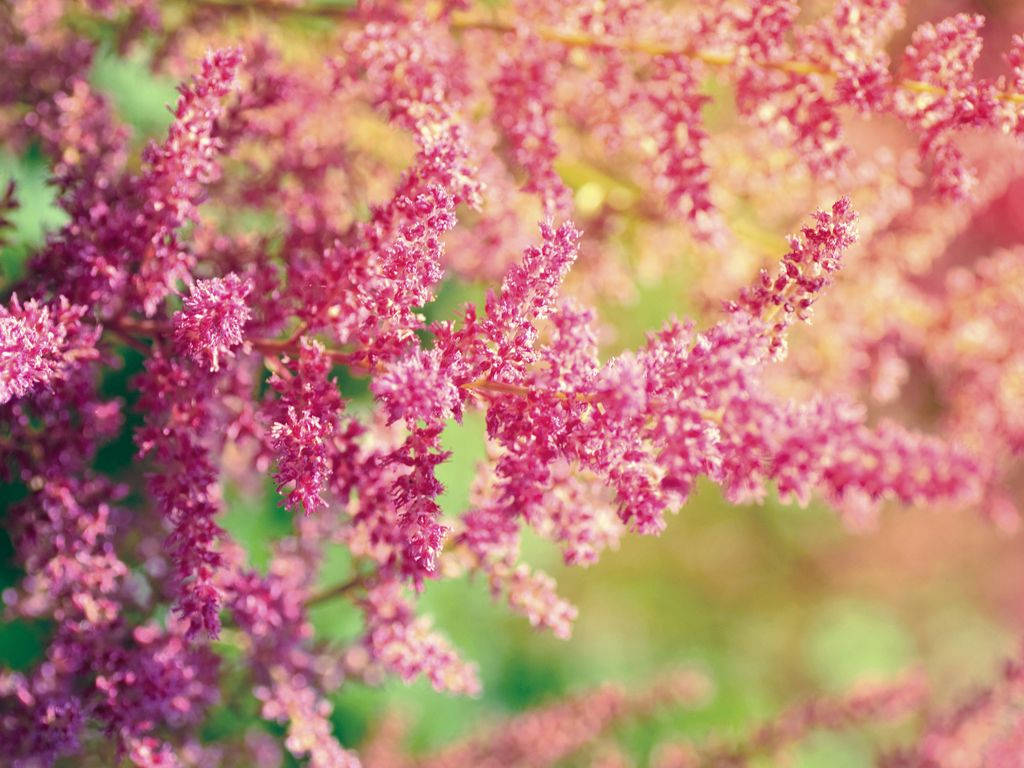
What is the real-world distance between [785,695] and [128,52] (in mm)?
2958

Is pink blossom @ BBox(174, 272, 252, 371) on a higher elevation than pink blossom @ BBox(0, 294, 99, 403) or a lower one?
lower

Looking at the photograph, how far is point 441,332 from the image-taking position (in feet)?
3.51

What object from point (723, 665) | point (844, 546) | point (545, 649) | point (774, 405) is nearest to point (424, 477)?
point (774, 405)

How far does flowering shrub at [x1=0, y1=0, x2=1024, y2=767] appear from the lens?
1.02 m

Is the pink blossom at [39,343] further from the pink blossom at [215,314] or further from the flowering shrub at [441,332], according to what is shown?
the pink blossom at [215,314]

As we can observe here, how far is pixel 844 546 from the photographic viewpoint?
3797 millimetres

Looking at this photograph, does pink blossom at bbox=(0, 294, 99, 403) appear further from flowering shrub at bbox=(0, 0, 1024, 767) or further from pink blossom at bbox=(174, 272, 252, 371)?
pink blossom at bbox=(174, 272, 252, 371)

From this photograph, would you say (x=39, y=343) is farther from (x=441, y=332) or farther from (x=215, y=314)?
(x=441, y=332)

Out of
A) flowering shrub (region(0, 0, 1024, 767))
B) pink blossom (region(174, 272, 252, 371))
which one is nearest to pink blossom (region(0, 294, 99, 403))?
flowering shrub (region(0, 0, 1024, 767))

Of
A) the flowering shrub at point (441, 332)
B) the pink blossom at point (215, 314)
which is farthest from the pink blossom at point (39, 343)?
the pink blossom at point (215, 314)

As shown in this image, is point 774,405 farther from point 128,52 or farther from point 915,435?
point 128,52

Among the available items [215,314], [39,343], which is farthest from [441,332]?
[39,343]

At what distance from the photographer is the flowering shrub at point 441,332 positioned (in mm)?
1024

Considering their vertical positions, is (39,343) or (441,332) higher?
(39,343)
